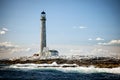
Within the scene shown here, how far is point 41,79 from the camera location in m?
24.8

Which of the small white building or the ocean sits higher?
the small white building

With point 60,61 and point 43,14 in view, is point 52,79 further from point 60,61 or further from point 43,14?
point 43,14

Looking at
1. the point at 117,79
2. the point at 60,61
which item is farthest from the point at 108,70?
the point at 60,61

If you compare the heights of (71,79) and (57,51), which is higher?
(57,51)

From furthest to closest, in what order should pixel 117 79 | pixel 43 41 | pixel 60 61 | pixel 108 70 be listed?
1. pixel 43 41
2. pixel 60 61
3. pixel 108 70
4. pixel 117 79

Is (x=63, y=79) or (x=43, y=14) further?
(x=43, y=14)

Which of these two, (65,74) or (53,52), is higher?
(53,52)

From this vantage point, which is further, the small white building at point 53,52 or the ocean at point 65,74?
the small white building at point 53,52

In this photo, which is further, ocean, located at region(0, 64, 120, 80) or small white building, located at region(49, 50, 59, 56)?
small white building, located at region(49, 50, 59, 56)

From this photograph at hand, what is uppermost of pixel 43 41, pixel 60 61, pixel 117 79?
pixel 43 41

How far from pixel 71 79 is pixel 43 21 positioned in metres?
32.4

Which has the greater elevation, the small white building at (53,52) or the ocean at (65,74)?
the small white building at (53,52)

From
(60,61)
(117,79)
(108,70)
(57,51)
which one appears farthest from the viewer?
(57,51)

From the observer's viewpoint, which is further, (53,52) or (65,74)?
(53,52)
